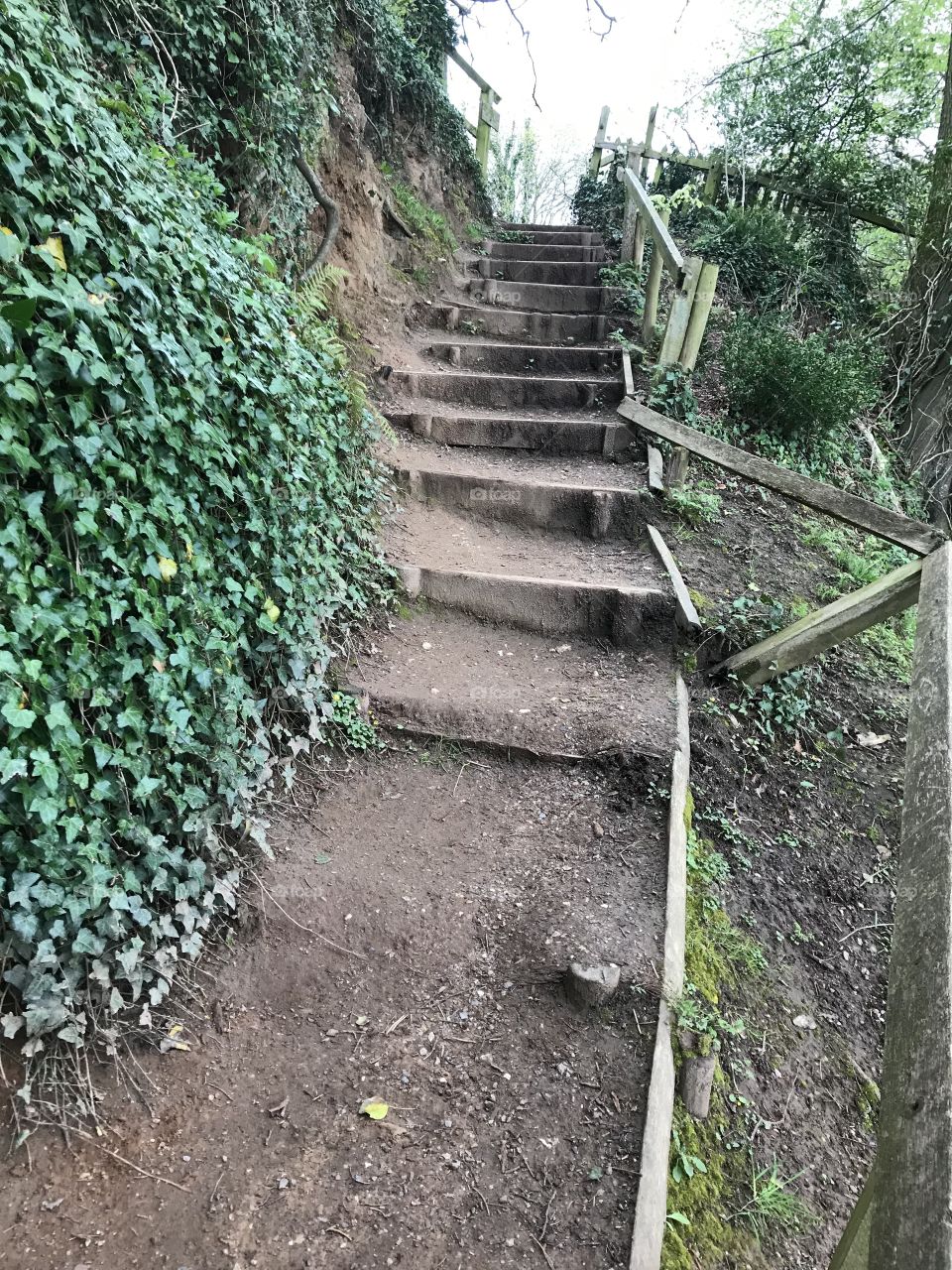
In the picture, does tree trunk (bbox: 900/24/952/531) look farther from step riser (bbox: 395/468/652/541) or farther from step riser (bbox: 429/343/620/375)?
step riser (bbox: 395/468/652/541)

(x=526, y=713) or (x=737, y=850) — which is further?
(x=526, y=713)

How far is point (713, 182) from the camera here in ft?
35.1

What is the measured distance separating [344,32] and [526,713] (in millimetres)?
6349

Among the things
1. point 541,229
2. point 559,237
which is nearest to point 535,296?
point 559,237

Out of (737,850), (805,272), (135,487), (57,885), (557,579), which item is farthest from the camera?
(805,272)

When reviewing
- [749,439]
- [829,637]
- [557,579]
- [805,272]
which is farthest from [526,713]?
[805,272]

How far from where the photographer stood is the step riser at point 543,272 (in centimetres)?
827

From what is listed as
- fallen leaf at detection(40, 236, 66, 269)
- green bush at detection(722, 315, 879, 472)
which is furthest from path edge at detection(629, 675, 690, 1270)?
green bush at detection(722, 315, 879, 472)

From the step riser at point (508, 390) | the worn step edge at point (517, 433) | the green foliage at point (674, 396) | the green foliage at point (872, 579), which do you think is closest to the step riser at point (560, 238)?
the step riser at point (508, 390)

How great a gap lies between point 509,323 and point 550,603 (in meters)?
4.30

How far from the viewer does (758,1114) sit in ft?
7.57

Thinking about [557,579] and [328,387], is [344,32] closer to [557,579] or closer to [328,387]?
[328,387]

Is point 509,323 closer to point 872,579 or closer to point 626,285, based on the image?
point 626,285

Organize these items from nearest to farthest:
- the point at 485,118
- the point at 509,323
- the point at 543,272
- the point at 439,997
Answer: the point at 439,997
the point at 509,323
the point at 543,272
the point at 485,118
